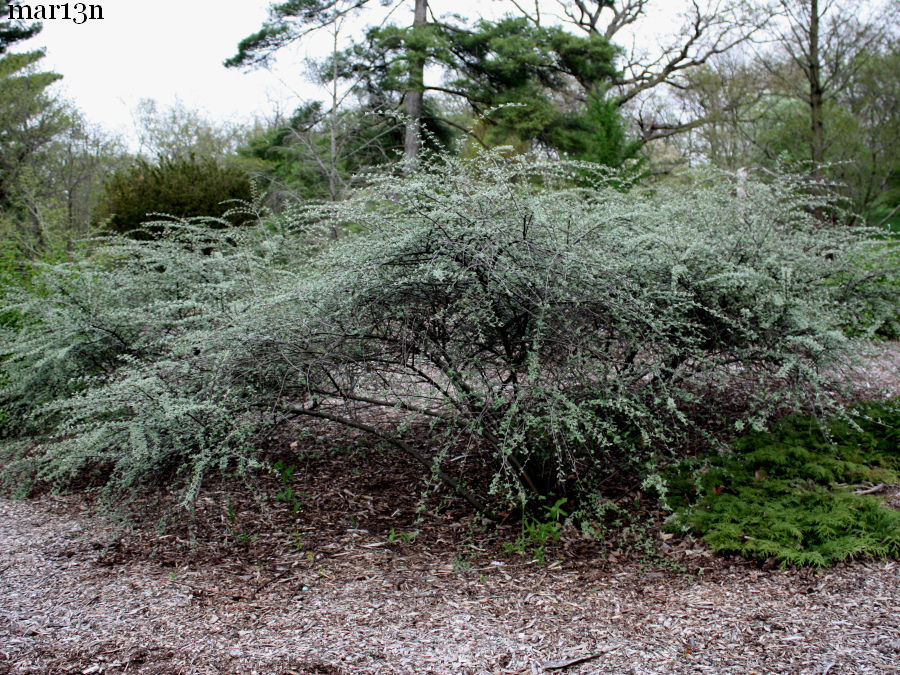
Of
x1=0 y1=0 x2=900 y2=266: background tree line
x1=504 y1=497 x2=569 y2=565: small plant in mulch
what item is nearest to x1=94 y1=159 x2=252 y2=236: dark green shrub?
x1=0 y1=0 x2=900 y2=266: background tree line

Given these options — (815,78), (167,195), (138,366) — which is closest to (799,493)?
(138,366)

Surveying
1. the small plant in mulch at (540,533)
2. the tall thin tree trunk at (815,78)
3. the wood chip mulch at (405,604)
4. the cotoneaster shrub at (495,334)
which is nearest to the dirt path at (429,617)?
the wood chip mulch at (405,604)

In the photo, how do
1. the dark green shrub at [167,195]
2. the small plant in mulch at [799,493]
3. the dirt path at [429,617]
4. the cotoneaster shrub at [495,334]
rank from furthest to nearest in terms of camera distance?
1. the dark green shrub at [167,195]
2. the cotoneaster shrub at [495,334]
3. the small plant in mulch at [799,493]
4. the dirt path at [429,617]

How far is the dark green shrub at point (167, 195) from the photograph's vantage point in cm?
1107

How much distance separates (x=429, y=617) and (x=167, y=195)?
10273mm

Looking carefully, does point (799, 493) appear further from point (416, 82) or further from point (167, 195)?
point (416, 82)

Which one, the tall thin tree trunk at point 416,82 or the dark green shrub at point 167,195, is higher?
the tall thin tree trunk at point 416,82

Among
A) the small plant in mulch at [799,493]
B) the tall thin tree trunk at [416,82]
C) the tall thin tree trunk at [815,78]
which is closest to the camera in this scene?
the small plant in mulch at [799,493]

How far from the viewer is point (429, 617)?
2.89m

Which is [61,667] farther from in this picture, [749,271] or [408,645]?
[749,271]

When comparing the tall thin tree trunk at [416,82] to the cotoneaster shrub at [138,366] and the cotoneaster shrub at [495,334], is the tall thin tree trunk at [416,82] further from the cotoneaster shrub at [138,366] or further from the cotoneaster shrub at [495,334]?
the cotoneaster shrub at [495,334]

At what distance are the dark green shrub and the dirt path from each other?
8.62 metres

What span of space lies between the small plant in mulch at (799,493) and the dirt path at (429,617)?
15cm

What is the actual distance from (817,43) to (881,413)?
10.4m
